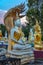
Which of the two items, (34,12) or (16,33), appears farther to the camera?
(34,12)

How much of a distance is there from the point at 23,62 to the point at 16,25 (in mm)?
1000

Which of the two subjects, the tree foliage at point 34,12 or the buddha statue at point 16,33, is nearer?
the buddha statue at point 16,33

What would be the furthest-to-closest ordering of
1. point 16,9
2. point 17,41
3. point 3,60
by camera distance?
point 16,9
point 17,41
point 3,60

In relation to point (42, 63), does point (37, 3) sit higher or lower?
higher

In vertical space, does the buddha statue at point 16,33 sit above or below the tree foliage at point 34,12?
below

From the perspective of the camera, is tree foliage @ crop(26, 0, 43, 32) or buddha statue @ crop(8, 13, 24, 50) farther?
tree foliage @ crop(26, 0, 43, 32)

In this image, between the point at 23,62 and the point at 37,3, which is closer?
the point at 23,62

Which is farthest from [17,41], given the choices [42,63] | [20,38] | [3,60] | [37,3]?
[37,3]

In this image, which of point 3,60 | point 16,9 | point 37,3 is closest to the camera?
point 3,60

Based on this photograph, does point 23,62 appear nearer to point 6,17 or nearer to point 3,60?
point 3,60

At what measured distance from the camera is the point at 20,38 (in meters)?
5.16

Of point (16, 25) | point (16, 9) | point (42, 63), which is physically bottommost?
point (42, 63)

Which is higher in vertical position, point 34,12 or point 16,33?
point 34,12

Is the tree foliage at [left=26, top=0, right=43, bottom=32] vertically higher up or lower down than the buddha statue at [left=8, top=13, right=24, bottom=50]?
higher up
